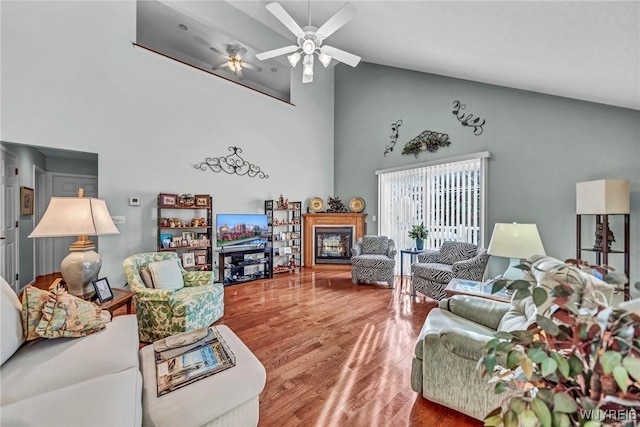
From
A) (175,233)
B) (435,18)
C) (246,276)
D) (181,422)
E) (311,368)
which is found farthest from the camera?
(246,276)

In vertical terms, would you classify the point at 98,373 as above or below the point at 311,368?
above

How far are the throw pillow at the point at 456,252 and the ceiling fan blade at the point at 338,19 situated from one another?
3314 mm

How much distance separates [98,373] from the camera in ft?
4.04

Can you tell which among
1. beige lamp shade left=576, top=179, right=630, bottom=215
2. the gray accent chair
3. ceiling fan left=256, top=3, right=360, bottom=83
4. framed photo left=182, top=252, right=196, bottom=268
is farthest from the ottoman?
beige lamp shade left=576, top=179, right=630, bottom=215

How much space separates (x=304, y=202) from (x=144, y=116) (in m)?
3.29

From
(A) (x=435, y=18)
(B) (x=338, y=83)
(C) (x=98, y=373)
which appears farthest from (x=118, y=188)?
(B) (x=338, y=83)

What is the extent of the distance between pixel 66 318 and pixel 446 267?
3824 mm

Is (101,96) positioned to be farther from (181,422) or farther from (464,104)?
(464,104)

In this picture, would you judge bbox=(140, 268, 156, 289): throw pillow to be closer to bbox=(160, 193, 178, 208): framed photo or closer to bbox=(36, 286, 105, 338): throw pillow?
bbox=(36, 286, 105, 338): throw pillow

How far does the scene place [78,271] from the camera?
6.82ft

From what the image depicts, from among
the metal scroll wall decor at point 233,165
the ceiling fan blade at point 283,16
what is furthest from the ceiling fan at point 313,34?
the metal scroll wall decor at point 233,165

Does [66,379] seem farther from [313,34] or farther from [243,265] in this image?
[243,265]

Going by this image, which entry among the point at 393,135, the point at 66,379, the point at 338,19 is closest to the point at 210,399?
the point at 66,379

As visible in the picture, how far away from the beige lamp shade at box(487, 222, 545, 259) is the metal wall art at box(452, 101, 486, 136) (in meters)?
2.27
